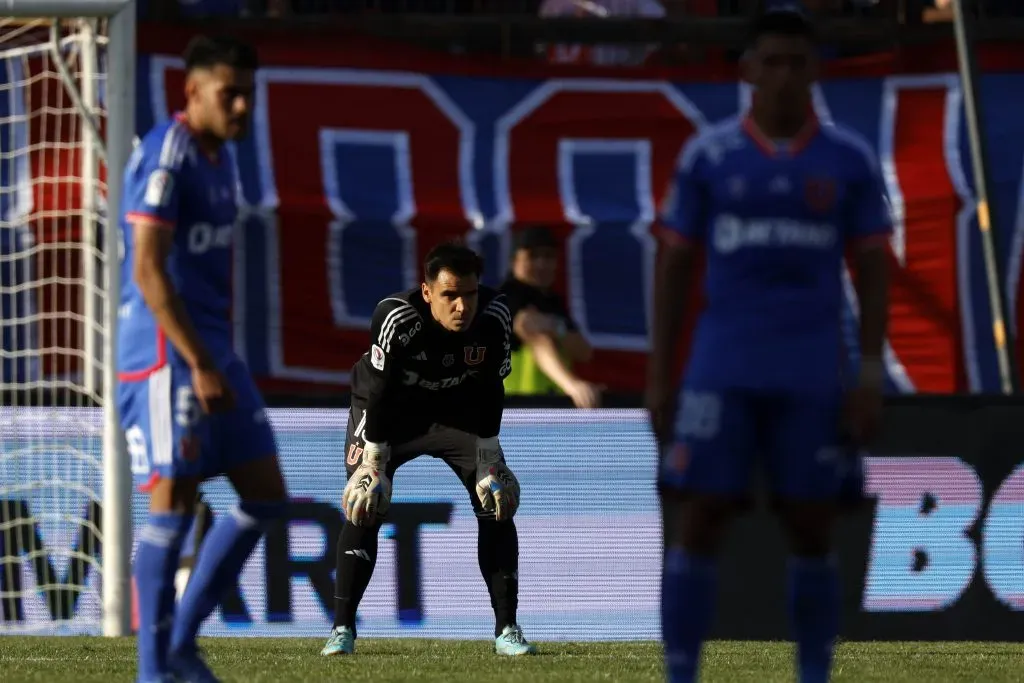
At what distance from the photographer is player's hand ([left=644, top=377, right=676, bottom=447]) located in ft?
16.0

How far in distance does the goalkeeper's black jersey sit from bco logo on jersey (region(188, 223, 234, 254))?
1.96 m

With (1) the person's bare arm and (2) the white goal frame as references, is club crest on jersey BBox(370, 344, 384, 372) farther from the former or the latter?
(2) the white goal frame

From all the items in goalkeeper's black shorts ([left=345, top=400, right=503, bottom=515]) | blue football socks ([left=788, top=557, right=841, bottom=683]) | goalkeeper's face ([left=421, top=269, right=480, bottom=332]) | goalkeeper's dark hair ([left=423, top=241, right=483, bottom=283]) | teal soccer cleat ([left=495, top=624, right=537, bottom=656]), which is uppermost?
goalkeeper's dark hair ([left=423, top=241, right=483, bottom=283])

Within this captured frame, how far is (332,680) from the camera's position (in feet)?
21.0

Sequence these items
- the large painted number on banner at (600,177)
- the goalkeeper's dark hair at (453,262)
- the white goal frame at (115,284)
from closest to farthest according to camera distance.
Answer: the goalkeeper's dark hair at (453,262) < the white goal frame at (115,284) < the large painted number on banner at (600,177)

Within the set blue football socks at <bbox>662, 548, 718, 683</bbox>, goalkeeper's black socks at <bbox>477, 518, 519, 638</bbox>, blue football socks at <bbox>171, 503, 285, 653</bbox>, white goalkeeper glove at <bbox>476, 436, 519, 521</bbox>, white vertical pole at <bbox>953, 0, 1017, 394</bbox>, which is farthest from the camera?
white vertical pole at <bbox>953, 0, 1017, 394</bbox>

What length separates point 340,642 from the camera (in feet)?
25.6

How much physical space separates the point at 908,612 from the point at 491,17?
6.55 meters

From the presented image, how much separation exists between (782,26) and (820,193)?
445mm

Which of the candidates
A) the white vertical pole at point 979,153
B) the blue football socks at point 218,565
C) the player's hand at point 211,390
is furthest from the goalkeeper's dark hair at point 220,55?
the white vertical pole at point 979,153

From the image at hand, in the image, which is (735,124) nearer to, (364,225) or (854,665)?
(854,665)

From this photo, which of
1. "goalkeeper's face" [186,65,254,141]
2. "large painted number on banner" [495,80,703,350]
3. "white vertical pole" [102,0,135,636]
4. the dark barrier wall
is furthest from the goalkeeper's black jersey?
"large painted number on banner" [495,80,703,350]

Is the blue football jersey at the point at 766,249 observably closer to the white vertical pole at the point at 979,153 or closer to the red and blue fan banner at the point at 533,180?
the white vertical pole at the point at 979,153

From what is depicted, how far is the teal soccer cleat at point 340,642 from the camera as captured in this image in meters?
7.77
